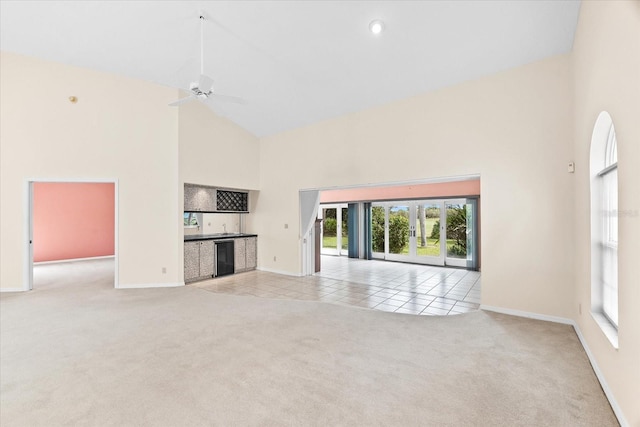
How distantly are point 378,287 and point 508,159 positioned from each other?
123 inches

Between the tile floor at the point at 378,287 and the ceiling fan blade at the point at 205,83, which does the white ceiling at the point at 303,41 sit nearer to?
the ceiling fan blade at the point at 205,83

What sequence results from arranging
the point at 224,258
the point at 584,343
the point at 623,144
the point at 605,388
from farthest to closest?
the point at 224,258 < the point at 584,343 < the point at 605,388 < the point at 623,144

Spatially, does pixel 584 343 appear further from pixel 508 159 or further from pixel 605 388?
pixel 508 159

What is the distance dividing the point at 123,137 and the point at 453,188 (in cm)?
751

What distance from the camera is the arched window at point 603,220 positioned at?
252cm

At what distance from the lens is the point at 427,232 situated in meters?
8.65

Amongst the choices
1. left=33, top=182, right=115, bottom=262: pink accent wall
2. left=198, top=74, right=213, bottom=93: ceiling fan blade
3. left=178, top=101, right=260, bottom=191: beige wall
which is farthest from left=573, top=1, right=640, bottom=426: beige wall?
left=33, top=182, right=115, bottom=262: pink accent wall

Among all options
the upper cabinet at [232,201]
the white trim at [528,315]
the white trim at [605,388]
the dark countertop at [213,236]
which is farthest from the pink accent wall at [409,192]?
the white trim at [605,388]

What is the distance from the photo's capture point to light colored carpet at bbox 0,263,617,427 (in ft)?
6.65

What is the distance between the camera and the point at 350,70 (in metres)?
4.45

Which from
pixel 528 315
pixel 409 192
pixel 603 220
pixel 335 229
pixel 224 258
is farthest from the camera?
pixel 335 229

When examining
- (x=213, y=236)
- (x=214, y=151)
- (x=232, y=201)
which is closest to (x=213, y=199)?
(x=232, y=201)

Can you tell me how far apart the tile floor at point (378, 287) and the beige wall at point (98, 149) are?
4.26 feet

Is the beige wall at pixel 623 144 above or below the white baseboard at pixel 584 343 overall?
above
